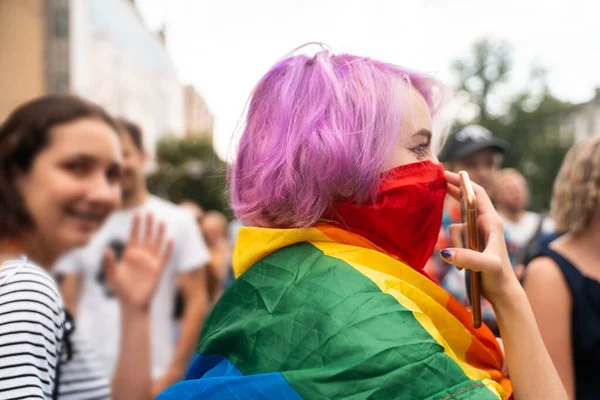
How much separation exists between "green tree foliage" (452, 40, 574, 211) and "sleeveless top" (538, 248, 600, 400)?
38.5 meters

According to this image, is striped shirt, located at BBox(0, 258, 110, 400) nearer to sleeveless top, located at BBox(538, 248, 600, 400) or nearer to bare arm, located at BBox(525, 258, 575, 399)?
bare arm, located at BBox(525, 258, 575, 399)

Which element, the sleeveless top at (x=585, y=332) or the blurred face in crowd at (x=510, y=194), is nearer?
the sleeveless top at (x=585, y=332)

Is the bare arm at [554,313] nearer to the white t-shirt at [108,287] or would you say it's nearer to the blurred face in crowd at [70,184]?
the blurred face in crowd at [70,184]

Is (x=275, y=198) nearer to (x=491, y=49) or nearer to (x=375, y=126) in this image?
(x=375, y=126)

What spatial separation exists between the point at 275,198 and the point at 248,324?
0.96ft

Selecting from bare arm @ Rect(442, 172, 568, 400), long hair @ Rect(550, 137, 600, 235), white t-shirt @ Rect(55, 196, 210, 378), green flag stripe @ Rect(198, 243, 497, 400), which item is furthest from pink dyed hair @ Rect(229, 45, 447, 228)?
white t-shirt @ Rect(55, 196, 210, 378)

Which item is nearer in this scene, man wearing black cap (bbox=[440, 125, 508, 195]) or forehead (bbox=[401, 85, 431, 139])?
forehead (bbox=[401, 85, 431, 139])

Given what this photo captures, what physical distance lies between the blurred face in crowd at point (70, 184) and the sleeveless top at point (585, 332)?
1715 mm

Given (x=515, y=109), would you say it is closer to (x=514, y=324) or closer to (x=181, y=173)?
(x=181, y=173)

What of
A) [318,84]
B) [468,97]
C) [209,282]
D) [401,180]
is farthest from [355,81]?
[468,97]

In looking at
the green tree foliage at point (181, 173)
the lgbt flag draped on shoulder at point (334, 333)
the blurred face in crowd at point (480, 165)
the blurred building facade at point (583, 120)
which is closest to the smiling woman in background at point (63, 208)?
the lgbt flag draped on shoulder at point (334, 333)

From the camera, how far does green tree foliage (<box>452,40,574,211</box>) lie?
126 feet

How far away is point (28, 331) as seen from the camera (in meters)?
1.20

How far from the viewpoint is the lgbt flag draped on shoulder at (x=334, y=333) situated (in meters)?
0.94
